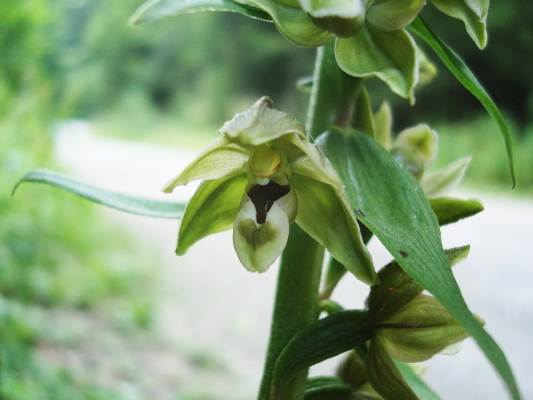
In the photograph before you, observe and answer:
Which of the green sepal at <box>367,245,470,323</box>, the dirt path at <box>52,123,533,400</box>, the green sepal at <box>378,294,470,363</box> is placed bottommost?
the green sepal at <box>378,294,470,363</box>

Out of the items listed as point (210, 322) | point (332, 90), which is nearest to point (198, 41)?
point (210, 322)

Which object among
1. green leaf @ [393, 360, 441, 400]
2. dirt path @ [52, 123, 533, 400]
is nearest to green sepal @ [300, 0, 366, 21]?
green leaf @ [393, 360, 441, 400]

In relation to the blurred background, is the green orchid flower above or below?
below

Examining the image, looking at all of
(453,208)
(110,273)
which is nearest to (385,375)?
(453,208)

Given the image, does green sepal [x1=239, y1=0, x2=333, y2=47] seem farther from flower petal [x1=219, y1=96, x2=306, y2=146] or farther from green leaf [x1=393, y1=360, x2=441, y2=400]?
green leaf [x1=393, y1=360, x2=441, y2=400]

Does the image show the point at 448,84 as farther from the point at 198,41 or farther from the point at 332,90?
the point at 332,90

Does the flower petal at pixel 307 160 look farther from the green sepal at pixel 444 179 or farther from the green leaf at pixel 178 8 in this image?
the green sepal at pixel 444 179
